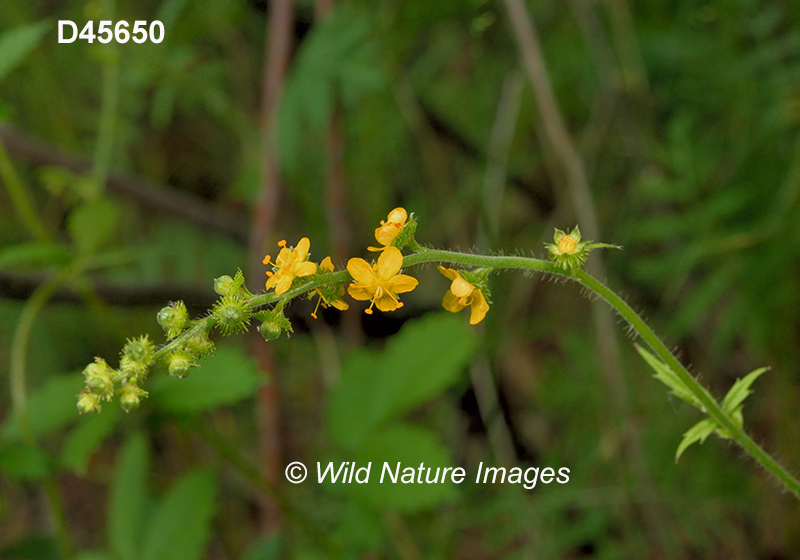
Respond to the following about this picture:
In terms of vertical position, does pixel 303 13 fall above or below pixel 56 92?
below

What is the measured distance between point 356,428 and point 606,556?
170 cm

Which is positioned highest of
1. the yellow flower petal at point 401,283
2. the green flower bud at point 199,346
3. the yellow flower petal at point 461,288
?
the yellow flower petal at point 401,283

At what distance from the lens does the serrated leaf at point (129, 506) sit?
9.36ft

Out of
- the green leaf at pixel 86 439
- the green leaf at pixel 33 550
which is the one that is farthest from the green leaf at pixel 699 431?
the green leaf at pixel 33 550

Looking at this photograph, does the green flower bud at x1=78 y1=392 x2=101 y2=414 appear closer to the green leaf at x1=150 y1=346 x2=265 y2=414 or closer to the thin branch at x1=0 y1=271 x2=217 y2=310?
the green leaf at x1=150 y1=346 x2=265 y2=414

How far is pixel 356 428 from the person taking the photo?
3.20 metres

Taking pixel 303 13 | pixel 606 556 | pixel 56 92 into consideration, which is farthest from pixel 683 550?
pixel 56 92

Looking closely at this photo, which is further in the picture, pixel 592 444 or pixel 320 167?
pixel 320 167

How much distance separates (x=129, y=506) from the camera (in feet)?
9.39

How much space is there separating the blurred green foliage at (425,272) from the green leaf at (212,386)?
0.04ft

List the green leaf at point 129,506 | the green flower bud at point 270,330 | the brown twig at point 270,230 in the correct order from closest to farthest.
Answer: the green flower bud at point 270,330, the green leaf at point 129,506, the brown twig at point 270,230

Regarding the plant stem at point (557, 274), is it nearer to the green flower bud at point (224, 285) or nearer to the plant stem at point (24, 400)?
the green flower bud at point (224, 285)

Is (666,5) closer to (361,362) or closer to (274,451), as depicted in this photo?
(361,362)

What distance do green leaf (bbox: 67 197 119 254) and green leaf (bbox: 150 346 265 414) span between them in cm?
66
